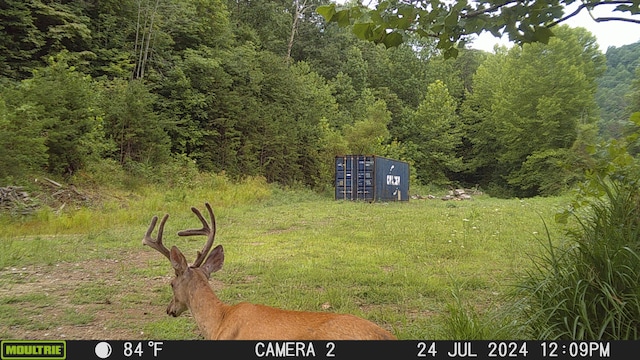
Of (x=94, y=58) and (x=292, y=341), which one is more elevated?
(x=94, y=58)

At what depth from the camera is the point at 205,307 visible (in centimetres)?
227

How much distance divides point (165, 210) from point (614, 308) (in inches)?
311

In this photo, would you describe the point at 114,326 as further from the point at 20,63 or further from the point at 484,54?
the point at 484,54

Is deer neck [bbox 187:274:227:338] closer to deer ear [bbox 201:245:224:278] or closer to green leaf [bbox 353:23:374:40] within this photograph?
deer ear [bbox 201:245:224:278]

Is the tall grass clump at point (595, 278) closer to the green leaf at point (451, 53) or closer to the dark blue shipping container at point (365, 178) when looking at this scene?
the green leaf at point (451, 53)

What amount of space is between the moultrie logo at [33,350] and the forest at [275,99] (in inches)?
99.3

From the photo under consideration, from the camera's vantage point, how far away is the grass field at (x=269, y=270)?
321cm

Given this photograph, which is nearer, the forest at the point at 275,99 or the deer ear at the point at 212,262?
the deer ear at the point at 212,262

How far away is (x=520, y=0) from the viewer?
85.4 inches

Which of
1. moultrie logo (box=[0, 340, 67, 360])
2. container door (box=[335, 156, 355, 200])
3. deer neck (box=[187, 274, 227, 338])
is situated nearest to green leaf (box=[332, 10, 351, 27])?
deer neck (box=[187, 274, 227, 338])

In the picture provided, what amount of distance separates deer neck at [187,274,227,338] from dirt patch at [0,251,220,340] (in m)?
0.94

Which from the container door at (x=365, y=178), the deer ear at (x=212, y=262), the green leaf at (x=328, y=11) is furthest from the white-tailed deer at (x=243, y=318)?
the container door at (x=365, y=178)

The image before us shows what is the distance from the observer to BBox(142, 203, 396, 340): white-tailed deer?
181 centimetres

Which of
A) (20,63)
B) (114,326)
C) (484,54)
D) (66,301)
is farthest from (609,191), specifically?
(484,54)
